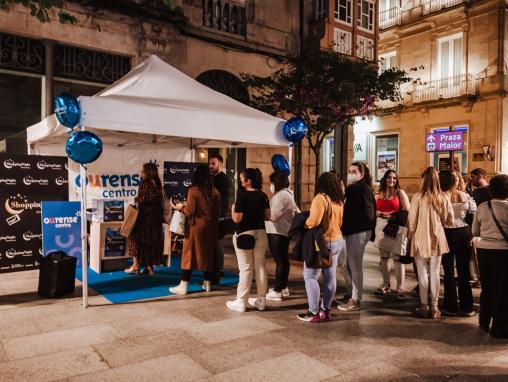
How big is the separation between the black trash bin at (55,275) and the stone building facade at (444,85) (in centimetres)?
1699

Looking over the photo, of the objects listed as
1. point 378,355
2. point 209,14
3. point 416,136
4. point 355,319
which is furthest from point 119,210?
point 416,136

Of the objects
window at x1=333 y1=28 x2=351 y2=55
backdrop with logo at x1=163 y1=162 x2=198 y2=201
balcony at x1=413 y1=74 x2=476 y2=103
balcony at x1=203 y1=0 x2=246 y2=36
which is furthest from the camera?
balcony at x1=413 y1=74 x2=476 y2=103

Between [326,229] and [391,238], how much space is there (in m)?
1.45

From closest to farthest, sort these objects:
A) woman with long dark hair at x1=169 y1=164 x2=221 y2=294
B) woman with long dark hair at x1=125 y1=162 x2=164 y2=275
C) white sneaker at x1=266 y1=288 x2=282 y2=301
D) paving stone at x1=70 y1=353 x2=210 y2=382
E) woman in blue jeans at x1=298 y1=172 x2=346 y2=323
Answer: paving stone at x1=70 y1=353 x2=210 y2=382
woman in blue jeans at x1=298 y1=172 x2=346 y2=323
woman with long dark hair at x1=169 y1=164 x2=221 y2=294
white sneaker at x1=266 y1=288 x2=282 y2=301
woman with long dark hair at x1=125 y1=162 x2=164 y2=275

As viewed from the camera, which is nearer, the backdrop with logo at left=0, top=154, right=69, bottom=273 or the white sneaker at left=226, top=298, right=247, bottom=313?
the white sneaker at left=226, top=298, right=247, bottom=313

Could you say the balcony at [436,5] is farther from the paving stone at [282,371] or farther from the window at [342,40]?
the paving stone at [282,371]

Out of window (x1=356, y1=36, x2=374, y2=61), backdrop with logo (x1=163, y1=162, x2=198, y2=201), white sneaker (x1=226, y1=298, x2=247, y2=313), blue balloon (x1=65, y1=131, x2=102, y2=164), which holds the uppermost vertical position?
window (x1=356, y1=36, x2=374, y2=61)

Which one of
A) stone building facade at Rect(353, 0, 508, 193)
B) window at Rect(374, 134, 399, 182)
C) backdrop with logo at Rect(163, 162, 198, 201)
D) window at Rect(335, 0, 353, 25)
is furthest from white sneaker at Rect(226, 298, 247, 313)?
window at Rect(374, 134, 399, 182)

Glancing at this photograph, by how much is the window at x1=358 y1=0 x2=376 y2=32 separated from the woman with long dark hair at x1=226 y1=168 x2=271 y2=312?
1133cm

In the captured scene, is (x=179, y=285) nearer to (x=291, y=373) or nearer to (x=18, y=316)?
(x=18, y=316)

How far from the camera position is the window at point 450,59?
2341 cm

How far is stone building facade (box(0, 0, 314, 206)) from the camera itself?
9.41m

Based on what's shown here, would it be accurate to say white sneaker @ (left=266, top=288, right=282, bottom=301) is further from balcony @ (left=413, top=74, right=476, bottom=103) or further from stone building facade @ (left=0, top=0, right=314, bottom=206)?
balcony @ (left=413, top=74, right=476, bottom=103)

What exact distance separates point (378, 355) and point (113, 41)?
9.24m
